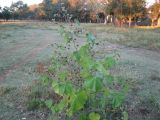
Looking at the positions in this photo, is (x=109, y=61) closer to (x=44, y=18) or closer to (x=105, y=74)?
(x=105, y=74)

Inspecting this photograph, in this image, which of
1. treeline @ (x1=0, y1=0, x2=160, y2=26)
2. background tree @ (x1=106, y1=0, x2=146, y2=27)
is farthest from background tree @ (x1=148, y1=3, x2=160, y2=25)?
Result: background tree @ (x1=106, y1=0, x2=146, y2=27)

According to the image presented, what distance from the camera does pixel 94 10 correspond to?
51344mm

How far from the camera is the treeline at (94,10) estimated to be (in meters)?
36.5

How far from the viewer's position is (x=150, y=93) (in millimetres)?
6035

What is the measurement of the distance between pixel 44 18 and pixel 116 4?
25.1 metres

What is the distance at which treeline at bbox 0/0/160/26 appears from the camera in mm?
36531

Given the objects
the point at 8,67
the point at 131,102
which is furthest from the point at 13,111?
the point at 8,67

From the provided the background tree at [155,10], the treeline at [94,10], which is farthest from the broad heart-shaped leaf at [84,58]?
the background tree at [155,10]

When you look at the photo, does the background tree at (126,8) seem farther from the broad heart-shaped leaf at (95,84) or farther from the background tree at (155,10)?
the broad heart-shaped leaf at (95,84)

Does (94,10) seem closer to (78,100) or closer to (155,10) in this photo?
(155,10)

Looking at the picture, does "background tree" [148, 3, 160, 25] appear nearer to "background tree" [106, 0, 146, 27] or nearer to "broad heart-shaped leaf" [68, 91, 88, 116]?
"background tree" [106, 0, 146, 27]

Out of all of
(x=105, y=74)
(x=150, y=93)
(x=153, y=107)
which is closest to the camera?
(x=105, y=74)

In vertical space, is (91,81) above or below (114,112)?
above

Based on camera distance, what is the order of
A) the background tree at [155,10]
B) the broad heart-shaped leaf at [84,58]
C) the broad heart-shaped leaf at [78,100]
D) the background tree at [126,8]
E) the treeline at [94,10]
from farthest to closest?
the background tree at [155,10], the treeline at [94,10], the background tree at [126,8], the broad heart-shaped leaf at [84,58], the broad heart-shaped leaf at [78,100]
